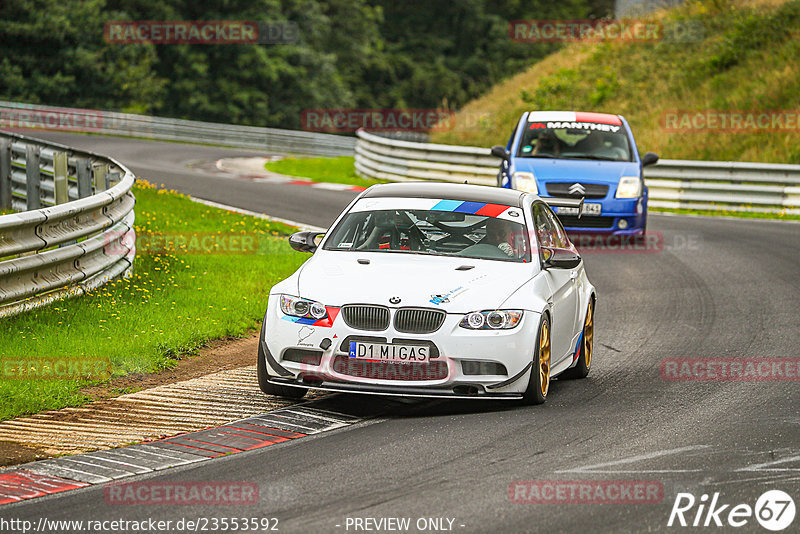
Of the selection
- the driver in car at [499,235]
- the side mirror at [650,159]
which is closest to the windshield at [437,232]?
the driver in car at [499,235]

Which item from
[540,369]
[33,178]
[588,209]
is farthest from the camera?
[588,209]

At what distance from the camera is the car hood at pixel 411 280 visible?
796cm

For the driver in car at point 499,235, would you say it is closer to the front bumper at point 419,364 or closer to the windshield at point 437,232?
the windshield at point 437,232

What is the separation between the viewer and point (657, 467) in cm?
673

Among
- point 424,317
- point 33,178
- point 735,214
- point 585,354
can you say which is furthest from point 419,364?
point 735,214

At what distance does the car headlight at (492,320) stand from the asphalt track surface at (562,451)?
0.60m

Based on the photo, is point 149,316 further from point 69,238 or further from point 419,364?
point 419,364

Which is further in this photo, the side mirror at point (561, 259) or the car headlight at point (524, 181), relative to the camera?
the car headlight at point (524, 181)

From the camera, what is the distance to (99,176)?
15758 mm

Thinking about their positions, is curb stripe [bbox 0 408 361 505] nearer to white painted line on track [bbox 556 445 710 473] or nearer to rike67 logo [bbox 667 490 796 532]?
white painted line on track [bbox 556 445 710 473]

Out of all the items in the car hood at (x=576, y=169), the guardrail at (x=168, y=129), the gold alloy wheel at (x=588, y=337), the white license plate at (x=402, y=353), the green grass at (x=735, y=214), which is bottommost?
the guardrail at (x=168, y=129)

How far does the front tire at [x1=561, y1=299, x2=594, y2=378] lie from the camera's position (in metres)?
9.55

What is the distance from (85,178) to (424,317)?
30.8ft

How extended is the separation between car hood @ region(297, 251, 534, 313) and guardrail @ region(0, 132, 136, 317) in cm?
275
